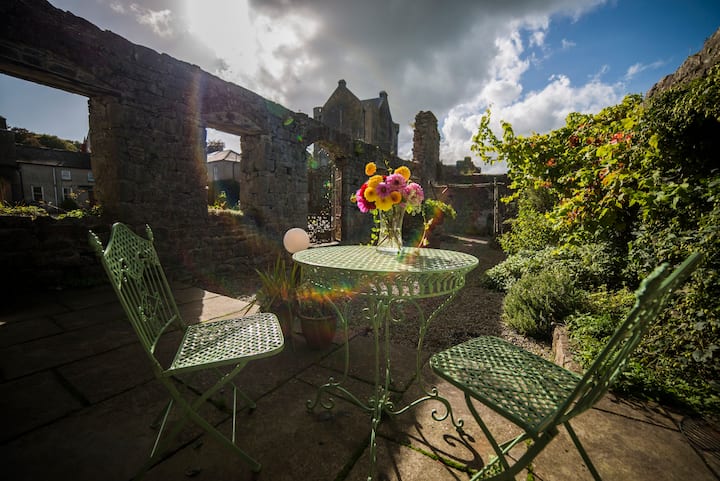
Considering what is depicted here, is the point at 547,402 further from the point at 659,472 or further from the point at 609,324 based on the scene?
the point at 609,324

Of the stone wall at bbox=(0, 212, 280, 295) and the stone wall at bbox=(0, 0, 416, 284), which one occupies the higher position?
the stone wall at bbox=(0, 0, 416, 284)

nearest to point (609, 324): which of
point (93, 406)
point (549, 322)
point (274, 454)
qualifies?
point (549, 322)

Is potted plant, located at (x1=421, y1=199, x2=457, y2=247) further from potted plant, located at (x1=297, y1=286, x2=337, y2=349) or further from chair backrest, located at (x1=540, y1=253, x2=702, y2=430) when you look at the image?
chair backrest, located at (x1=540, y1=253, x2=702, y2=430)

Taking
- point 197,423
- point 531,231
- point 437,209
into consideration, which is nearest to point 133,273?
point 197,423

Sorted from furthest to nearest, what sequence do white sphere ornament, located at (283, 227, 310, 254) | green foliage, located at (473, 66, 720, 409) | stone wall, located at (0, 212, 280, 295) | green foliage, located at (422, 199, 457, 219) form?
green foliage, located at (422, 199, 457, 219), stone wall, located at (0, 212, 280, 295), white sphere ornament, located at (283, 227, 310, 254), green foliage, located at (473, 66, 720, 409)

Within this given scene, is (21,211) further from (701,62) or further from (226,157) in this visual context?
(226,157)

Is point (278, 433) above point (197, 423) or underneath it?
underneath

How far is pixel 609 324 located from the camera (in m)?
2.35

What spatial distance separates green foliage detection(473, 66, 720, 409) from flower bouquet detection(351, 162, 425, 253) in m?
1.51

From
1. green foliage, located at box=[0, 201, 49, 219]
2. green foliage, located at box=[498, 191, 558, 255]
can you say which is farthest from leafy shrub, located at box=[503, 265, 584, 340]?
green foliage, located at box=[0, 201, 49, 219]

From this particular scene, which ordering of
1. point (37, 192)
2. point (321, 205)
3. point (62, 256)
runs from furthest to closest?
1. point (37, 192)
2. point (321, 205)
3. point (62, 256)

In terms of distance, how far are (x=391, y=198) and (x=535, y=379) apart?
1.15 m

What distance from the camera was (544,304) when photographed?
3.02 metres

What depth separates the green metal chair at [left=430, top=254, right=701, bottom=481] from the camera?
782mm
